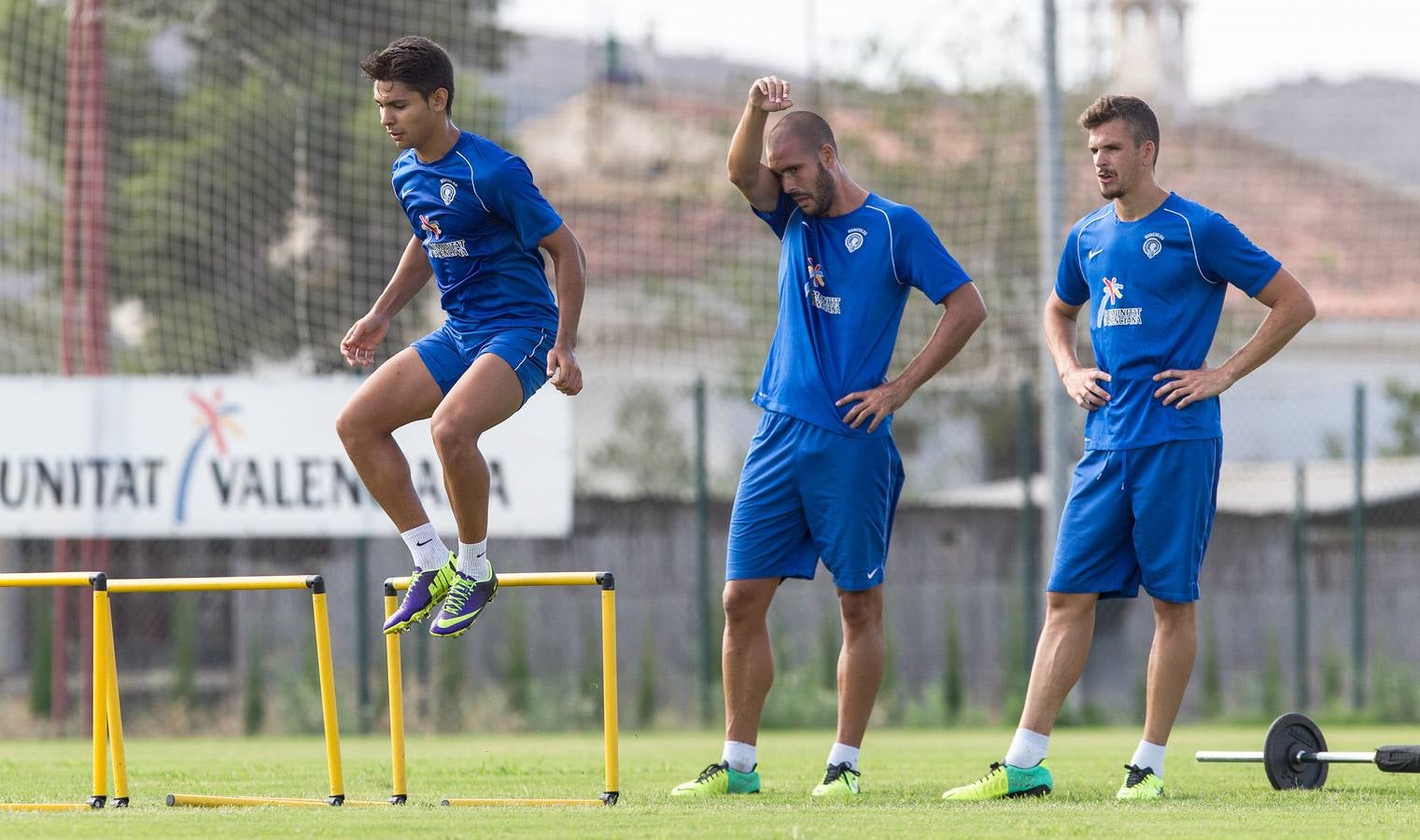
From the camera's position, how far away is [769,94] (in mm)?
6051

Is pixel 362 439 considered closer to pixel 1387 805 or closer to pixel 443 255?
pixel 443 255

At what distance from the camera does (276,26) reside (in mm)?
17938

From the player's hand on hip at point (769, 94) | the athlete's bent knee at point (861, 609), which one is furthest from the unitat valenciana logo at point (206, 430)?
the player's hand on hip at point (769, 94)

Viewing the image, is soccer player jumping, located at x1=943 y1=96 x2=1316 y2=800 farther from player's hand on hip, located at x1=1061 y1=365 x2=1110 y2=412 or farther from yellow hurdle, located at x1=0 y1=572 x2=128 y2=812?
yellow hurdle, located at x1=0 y1=572 x2=128 y2=812

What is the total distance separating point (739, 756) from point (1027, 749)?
1.00 meters

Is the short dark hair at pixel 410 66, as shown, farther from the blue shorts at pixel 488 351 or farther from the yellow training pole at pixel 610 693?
the yellow training pole at pixel 610 693

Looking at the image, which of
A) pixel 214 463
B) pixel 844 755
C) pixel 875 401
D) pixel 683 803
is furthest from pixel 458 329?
pixel 214 463

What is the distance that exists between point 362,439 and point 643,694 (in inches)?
277

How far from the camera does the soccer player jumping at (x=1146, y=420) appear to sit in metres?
6.23

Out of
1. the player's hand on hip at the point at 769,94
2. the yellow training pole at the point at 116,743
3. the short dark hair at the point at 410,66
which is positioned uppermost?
the short dark hair at the point at 410,66

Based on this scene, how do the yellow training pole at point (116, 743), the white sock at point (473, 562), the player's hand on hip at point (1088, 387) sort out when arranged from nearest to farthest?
the yellow training pole at point (116, 743), the white sock at point (473, 562), the player's hand on hip at point (1088, 387)

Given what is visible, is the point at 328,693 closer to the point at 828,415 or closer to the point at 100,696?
the point at 100,696

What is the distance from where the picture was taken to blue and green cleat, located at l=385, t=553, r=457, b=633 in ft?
19.4

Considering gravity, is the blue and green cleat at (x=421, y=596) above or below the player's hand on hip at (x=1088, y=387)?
below
